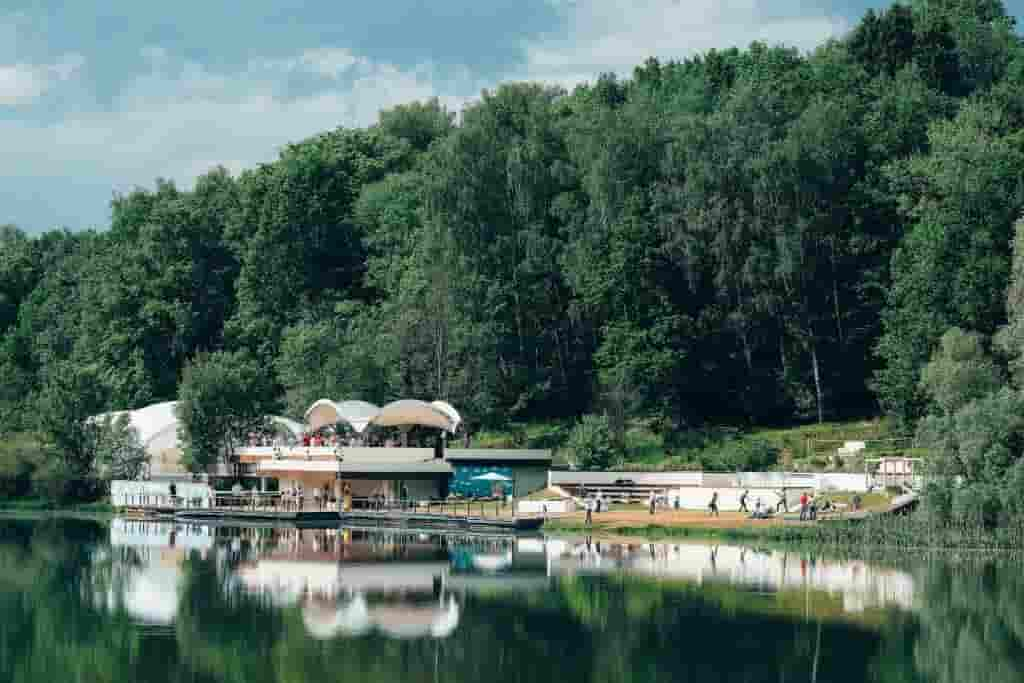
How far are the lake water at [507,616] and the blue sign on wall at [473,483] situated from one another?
18707 mm

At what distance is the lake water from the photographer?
103 feet

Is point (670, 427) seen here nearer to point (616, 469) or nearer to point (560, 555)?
point (616, 469)

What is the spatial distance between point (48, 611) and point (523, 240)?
165 ft

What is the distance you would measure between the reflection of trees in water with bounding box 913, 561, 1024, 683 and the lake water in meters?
0.10

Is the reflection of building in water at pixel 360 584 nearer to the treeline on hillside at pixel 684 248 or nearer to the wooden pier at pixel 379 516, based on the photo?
the wooden pier at pixel 379 516

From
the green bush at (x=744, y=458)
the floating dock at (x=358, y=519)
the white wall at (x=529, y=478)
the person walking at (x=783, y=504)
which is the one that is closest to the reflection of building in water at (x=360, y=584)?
the floating dock at (x=358, y=519)

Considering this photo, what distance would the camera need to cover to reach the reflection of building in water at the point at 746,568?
42.0 m

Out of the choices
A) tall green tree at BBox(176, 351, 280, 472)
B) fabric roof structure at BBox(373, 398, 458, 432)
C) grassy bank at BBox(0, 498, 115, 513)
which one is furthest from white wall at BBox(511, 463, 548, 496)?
grassy bank at BBox(0, 498, 115, 513)

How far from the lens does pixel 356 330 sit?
94125 millimetres

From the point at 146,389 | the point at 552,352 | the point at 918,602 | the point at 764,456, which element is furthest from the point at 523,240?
the point at 918,602

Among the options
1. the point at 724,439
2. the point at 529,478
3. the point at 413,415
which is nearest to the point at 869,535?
the point at 724,439

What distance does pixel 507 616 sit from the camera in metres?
38.0

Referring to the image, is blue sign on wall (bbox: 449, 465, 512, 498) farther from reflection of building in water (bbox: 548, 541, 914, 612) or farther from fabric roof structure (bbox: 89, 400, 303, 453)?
reflection of building in water (bbox: 548, 541, 914, 612)

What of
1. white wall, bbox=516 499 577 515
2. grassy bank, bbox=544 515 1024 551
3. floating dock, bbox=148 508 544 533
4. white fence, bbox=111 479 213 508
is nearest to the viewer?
grassy bank, bbox=544 515 1024 551
